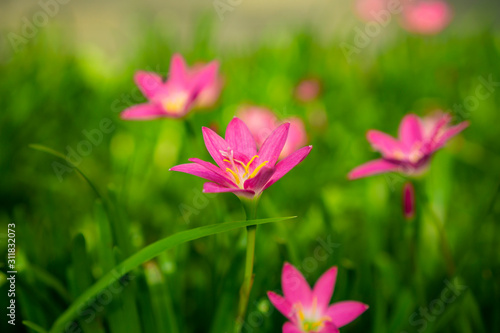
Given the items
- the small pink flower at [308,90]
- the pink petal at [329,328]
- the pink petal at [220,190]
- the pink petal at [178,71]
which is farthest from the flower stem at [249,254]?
the small pink flower at [308,90]

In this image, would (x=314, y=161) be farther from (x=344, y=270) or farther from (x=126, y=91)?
(x=126, y=91)

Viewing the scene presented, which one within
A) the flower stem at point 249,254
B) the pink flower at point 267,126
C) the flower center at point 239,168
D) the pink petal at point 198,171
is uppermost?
the pink flower at point 267,126

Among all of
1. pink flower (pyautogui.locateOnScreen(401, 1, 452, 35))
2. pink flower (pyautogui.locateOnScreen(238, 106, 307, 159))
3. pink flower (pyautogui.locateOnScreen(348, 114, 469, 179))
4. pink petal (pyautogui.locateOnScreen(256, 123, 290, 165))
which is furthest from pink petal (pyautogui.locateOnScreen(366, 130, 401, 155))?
pink flower (pyautogui.locateOnScreen(401, 1, 452, 35))

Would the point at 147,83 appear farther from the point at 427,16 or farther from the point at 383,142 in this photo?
the point at 427,16

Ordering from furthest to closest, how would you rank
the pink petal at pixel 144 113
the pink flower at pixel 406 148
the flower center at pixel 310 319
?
the pink petal at pixel 144 113 → the pink flower at pixel 406 148 → the flower center at pixel 310 319

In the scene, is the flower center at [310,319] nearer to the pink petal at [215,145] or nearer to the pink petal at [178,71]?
the pink petal at [215,145]

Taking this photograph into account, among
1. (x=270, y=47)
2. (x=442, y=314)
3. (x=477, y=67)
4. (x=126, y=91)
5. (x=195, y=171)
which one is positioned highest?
(x=270, y=47)

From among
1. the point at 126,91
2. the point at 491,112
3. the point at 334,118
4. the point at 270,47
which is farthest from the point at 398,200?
the point at 270,47
